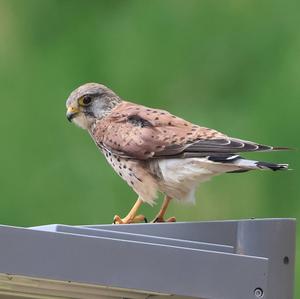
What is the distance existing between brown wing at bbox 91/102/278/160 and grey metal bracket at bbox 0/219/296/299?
881 mm

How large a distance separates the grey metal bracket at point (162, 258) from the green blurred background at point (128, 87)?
196 centimetres

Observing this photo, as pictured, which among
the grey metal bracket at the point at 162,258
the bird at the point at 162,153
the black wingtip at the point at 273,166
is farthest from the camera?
the bird at the point at 162,153

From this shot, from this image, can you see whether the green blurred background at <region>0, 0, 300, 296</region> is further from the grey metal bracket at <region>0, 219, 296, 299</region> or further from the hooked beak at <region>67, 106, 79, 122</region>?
the grey metal bracket at <region>0, 219, 296, 299</region>

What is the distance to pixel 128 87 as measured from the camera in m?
5.22

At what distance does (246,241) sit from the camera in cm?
263

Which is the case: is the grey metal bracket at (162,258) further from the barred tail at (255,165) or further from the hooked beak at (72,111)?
the hooked beak at (72,111)

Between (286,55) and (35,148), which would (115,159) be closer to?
(35,148)

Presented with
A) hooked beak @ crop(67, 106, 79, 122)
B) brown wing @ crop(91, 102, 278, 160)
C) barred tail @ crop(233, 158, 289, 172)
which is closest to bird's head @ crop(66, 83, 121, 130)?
hooked beak @ crop(67, 106, 79, 122)

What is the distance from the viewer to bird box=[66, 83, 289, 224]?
3695mm

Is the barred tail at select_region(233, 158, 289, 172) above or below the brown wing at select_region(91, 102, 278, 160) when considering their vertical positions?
below

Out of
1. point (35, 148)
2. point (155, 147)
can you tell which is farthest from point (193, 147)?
point (35, 148)

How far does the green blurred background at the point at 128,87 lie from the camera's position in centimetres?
480

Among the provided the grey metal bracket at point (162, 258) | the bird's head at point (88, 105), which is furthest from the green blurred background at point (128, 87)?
the grey metal bracket at point (162, 258)

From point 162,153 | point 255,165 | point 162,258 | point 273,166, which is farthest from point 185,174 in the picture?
point 162,258
